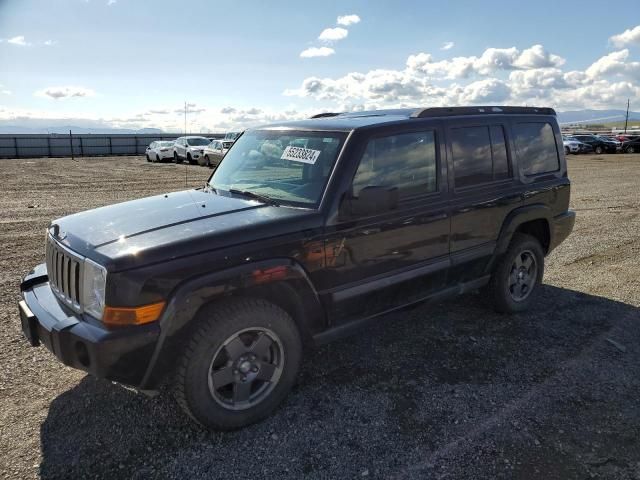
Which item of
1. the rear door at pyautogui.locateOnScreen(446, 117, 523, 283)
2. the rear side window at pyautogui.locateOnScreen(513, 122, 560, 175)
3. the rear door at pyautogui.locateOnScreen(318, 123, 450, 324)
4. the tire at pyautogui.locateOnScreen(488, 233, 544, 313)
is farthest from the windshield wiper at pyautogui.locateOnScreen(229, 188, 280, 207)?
the rear side window at pyautogui.locateOnScreen(513, 122, 560, 175)

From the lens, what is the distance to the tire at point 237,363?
9.35 feet

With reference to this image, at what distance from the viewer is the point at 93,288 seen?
108 inches

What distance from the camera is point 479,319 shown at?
4797mm

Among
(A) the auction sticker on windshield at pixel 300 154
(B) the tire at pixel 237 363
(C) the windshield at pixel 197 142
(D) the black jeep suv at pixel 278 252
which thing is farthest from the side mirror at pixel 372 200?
(C) the windshield at pixel 197 142

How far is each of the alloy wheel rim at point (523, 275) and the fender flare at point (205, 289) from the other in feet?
8.40

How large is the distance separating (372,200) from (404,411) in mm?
1391

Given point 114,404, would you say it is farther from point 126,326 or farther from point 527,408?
point 527,408

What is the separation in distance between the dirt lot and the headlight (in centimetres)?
84

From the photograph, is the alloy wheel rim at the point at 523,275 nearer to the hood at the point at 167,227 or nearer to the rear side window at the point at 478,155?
the rear side window at the point at 478,155

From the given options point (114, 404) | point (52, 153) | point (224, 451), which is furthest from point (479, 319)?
point (52, 153)

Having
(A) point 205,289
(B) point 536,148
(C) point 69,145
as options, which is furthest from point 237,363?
(C) point 69,145

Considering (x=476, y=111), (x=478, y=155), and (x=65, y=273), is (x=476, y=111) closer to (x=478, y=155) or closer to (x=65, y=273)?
(x=478, y=155)

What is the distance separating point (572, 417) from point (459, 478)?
3.45ft

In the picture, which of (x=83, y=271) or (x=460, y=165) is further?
(x=460, y=165)
